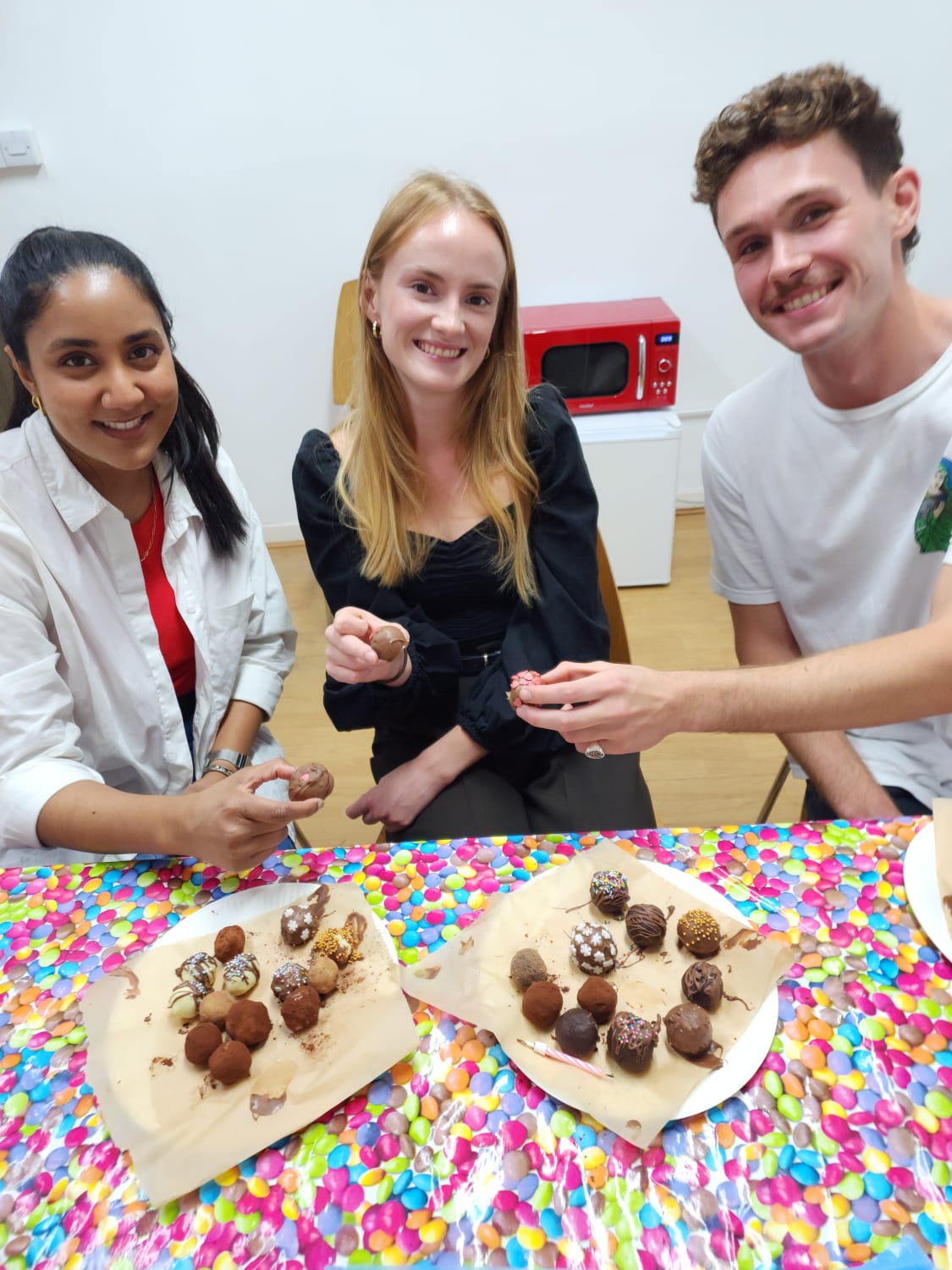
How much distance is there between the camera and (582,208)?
3057 mm

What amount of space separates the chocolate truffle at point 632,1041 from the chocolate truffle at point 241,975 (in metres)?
0.38

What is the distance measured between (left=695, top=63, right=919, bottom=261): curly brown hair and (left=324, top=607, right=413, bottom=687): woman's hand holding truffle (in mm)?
891

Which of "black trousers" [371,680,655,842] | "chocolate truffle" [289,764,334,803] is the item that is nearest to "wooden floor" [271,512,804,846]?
"black trousers" [371,680,655,842]

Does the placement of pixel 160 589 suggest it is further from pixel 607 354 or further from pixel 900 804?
pixel 607 354

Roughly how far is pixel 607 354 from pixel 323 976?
2584 millimetres

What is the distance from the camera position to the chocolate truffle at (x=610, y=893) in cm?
90

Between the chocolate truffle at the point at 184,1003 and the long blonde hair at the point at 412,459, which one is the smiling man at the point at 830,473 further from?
the chocolate truffle at the point at 184,1003

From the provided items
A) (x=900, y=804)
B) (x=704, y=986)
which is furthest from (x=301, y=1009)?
(x=900, y=804)

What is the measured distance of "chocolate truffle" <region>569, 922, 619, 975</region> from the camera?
2.80 feet

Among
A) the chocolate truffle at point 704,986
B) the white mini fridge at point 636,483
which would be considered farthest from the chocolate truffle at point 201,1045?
the white mini fridge at point 636,483

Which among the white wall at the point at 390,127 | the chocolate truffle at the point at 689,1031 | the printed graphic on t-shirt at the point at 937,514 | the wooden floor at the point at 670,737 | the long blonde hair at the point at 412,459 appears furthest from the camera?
the white wall at the point at 390,127

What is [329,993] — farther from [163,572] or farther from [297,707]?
[297,707]

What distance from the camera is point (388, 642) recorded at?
1304 millimetres

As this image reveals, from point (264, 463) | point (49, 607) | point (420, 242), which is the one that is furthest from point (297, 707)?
point (420, 242)
